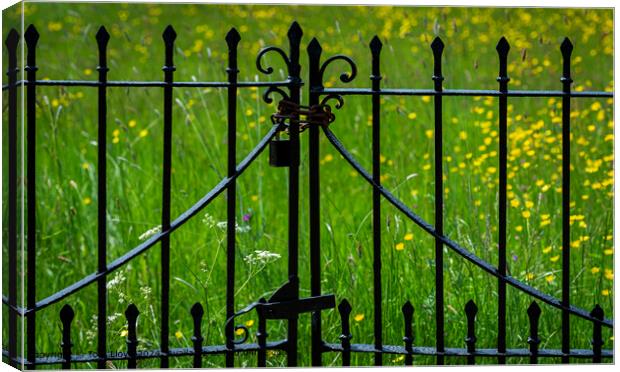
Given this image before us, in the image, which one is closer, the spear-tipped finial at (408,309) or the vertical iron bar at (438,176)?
the vertical iron bar at (438,176)

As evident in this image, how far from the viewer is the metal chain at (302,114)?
360 centimetres

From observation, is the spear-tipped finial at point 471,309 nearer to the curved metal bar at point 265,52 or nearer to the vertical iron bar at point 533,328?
the vertical iron bar at point 533,328

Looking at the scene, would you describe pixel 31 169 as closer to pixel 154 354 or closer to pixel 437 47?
pixel 154 354

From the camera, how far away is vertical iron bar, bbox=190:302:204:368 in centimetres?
368

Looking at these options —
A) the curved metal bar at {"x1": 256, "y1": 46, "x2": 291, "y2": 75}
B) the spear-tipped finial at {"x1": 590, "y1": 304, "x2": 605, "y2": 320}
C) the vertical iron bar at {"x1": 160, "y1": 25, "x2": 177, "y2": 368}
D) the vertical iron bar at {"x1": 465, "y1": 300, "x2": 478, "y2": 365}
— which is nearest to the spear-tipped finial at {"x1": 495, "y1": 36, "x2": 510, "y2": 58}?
the curved metal bar at {"x1": 256, "y1": 46, "x2": 291, "y2": 75}

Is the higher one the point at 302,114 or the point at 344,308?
the point at 302,114

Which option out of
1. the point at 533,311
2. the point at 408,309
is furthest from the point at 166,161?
the point at 533,311

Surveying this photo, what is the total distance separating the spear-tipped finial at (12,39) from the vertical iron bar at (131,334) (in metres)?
0.93

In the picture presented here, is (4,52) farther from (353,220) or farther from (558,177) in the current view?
(558,177)

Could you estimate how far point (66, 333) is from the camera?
145 inches

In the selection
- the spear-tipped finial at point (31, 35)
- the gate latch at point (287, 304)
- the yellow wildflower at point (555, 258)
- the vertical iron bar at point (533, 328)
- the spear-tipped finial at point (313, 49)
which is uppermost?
the spear-tipped finial at point (31, 35)

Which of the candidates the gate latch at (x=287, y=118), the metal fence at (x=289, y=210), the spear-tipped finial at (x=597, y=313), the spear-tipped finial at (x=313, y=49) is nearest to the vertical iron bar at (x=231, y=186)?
the metal fence at (x=289, y=210)

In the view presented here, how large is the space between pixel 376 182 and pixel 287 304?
1.67 feet

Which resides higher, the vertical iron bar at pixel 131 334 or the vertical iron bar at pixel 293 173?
the vertical iron bar at pixel 293 173
